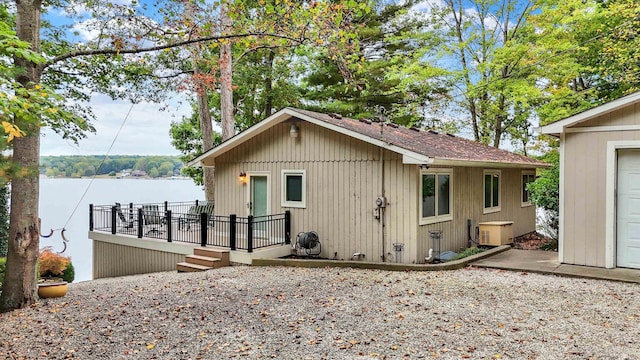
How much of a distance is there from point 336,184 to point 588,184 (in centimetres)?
512

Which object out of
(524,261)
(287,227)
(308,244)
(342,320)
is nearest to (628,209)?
(524,261)

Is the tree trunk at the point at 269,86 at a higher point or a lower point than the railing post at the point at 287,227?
higher

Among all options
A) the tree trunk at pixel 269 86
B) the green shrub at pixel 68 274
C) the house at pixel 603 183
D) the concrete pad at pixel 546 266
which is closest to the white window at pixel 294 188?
the concrete pad at pixel 546 266

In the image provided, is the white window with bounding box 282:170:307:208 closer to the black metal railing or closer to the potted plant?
the black metal railing

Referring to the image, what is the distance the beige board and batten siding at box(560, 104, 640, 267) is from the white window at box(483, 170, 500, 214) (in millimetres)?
3716

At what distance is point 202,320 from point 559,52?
53.8 feet

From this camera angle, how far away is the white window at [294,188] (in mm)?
10297

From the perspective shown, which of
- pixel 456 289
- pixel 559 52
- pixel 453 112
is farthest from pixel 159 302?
pixel 453 112

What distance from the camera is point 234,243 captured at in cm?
973

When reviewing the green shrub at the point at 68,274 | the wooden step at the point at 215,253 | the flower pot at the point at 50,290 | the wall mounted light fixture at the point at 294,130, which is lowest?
the green shrub at the point at 68,274

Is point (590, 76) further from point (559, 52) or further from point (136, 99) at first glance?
point (136, 99)

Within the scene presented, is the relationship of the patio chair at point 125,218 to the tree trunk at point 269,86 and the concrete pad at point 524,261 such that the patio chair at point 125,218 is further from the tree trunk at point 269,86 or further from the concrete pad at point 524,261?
the tree trunk at point 269,86

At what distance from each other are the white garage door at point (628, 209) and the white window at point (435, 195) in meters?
3.38

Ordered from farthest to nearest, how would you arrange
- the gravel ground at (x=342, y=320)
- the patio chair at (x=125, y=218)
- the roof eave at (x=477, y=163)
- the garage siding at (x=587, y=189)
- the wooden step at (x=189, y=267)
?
the patio chair at (x=125, y=218) → the wooden step at (x=189, y=267) → the roof eave at (x=477, y=163) → the garage siding at (x=587, y=189) → the gravel ground at (x=342, y=320)
